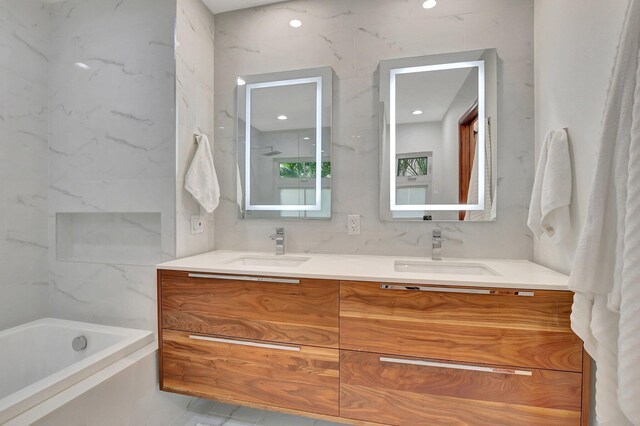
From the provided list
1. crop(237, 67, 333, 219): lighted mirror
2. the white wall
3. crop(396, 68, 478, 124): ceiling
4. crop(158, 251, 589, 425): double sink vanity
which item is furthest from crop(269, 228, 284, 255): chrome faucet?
the white wall

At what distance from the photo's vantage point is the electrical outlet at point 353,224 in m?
1.78

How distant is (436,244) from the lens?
1600 millimetres

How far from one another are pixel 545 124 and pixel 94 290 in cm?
277

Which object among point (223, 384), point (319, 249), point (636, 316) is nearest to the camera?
point (636, 316)

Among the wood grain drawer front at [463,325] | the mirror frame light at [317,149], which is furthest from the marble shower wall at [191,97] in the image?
the wood grain drawer front at [463,325]

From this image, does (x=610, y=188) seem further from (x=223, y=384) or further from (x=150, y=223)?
(x=150, y=223)

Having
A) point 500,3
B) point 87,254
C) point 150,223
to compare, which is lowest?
point 87,254

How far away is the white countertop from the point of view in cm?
113

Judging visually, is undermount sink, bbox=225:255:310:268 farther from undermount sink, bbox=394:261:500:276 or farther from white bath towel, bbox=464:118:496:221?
white bath towel, bbox=464:118:496:221

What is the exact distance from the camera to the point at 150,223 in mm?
1779

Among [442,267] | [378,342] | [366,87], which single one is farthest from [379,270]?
[366,87]

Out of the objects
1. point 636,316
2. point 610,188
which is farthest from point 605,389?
point 610,188

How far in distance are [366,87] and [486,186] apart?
0.92m

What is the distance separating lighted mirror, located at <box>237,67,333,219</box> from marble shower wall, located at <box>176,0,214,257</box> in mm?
238
